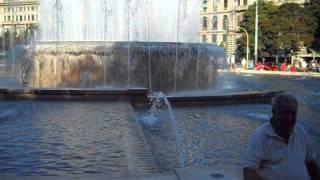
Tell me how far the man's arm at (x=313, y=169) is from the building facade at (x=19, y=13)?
4731 inches

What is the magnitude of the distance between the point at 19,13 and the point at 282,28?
73276 mm

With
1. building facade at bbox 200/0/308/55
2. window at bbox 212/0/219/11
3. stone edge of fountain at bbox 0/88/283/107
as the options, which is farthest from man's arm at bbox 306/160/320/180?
window at bbox 212/0/219/11

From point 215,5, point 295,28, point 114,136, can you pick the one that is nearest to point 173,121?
point 114,136

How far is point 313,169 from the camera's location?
3.59m

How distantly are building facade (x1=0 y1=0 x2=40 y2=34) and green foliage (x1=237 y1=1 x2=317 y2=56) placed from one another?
61209 millimetres

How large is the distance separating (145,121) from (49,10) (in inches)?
965

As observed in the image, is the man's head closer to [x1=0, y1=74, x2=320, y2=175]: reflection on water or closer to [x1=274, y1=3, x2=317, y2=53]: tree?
[x1=0, y1=74, x2=320, y2=175]: reflection on water

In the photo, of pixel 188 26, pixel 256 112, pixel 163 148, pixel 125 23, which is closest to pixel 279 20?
pixel 188 26

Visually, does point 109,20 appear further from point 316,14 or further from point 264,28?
point 316,14

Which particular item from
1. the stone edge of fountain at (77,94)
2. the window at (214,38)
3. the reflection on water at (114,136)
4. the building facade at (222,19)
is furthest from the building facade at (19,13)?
the reflection on water at (114,136)

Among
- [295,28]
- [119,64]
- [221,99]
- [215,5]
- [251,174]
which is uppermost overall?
[215,5]

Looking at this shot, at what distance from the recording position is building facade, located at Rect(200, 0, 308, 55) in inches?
3861

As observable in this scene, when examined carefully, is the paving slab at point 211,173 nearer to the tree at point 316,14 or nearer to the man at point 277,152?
the man at point 277,152

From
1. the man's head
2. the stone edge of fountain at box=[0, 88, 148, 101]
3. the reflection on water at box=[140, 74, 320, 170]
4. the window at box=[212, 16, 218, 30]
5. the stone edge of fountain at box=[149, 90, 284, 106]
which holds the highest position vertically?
the window at box=[212, 16, 218, 30]
